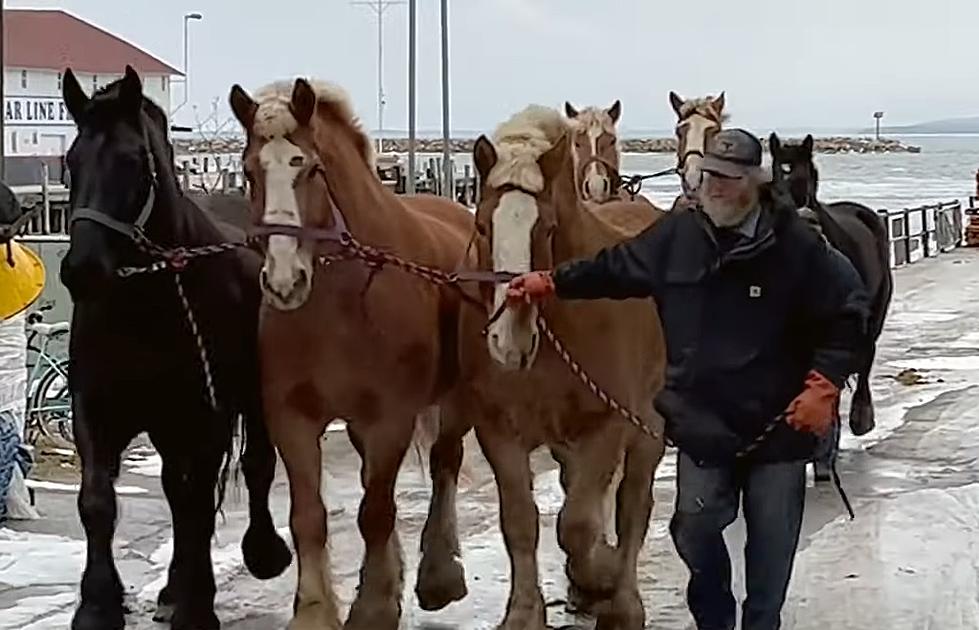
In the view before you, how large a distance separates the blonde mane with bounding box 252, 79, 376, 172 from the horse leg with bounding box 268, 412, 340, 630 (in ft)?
3.59

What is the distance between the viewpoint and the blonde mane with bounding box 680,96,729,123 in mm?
11305

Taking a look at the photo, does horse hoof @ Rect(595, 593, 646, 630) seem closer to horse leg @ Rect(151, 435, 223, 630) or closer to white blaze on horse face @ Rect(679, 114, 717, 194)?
horse leg @ Rect(151, 435, 223, 630)

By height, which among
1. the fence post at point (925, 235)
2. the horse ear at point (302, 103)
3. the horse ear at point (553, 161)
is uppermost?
the horse ear at point (302, 103)

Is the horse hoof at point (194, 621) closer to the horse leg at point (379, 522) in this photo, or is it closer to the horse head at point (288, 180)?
the horse leg at point (379, 522)

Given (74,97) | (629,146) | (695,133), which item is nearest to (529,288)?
(74,97)

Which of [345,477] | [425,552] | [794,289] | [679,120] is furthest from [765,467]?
[679,120]

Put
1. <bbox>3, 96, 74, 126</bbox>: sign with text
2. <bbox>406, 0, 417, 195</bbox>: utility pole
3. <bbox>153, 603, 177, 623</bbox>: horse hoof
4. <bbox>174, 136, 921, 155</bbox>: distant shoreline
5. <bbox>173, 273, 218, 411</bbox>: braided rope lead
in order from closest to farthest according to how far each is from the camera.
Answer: <bbox>173, 273, 218, 411</bbox>: braided rope lead < <bbox>153, 603, 177, 623</bbox>: horse hoof < <bbox>406, 0, 417, 195</bbox>: utility pole < <bbox>174, 136, 921, 155</bbox>: distant shoreline < <bbox>3, 96, 74, 126</bbox>: sign with text

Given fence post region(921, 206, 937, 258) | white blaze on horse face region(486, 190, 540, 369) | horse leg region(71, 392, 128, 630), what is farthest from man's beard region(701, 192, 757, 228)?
fence post region(921, 206, 937, 258)

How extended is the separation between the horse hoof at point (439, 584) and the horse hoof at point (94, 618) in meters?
1.36

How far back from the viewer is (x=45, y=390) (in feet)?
39.5

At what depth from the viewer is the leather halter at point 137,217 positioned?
6.11 metres

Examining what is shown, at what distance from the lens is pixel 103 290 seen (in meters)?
6.33

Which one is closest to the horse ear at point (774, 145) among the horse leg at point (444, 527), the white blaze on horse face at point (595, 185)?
the white blaze on horse face at point (595, 185)

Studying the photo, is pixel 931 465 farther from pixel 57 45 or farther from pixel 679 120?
pixel 57 45
